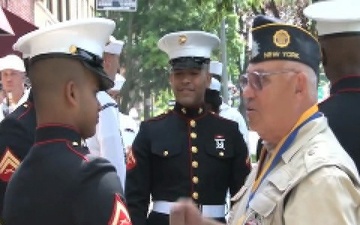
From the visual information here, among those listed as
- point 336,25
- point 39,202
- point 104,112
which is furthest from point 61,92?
point 104,112

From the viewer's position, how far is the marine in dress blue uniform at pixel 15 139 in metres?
3.54

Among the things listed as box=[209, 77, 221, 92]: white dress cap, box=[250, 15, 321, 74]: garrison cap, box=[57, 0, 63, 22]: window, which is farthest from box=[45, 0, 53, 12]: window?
box=[250, 15, 321, 74]: garrison cap

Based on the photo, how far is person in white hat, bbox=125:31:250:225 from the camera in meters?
4.25

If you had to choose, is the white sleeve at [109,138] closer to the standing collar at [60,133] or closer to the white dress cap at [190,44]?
the white dress cap at [190,44]

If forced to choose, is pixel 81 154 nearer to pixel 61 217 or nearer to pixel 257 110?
pixel 61 217

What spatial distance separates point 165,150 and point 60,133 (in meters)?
1.75

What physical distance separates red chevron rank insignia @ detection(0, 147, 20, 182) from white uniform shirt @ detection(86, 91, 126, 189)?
1584 millimetres

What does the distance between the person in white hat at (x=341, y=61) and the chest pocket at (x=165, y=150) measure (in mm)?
1299

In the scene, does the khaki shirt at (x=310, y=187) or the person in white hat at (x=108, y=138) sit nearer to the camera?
the khaki shirt at (x=310, y=187)

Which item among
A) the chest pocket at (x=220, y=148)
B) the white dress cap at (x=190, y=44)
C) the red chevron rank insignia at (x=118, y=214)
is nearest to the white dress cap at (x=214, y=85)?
the white dress cap at (x=190, y=44)

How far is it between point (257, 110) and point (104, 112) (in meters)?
2.84

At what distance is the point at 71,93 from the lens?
2555 millimetres

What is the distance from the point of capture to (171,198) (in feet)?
13.9

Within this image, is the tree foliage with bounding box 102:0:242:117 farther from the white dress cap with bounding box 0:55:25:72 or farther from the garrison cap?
the garrison cap
